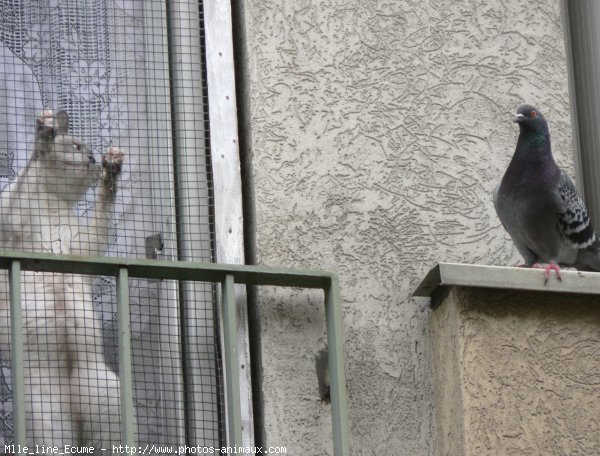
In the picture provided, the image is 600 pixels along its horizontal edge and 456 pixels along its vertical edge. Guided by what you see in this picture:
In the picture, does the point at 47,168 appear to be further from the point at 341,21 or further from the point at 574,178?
the point at 574,178

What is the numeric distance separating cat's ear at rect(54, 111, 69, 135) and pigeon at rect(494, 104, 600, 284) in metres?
1.87

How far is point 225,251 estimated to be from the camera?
23.6 feet

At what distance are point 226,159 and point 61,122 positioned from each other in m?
0.72

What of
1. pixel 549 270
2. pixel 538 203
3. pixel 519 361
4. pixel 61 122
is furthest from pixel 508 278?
pixel 61 122

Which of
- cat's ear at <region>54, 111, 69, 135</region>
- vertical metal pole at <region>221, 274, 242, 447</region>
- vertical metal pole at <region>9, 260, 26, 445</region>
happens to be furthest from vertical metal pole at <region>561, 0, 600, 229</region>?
vertical metal pole at <region>9, 260, 26, 445</region>

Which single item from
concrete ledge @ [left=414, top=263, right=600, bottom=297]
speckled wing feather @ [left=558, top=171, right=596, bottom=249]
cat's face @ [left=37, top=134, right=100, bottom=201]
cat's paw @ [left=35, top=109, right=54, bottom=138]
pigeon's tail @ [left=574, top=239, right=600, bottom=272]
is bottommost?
concrete ledge @ [left=414, top=263, right=600, bottom=297]

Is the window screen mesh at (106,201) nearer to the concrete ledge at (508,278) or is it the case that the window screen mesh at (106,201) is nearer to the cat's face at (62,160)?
the cat's face at (62,160)

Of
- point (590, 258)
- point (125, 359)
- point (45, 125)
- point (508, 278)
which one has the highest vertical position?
point (45, 125)

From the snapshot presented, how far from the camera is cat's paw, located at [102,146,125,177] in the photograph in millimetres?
7348

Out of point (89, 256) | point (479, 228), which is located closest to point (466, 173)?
point (479, 228)

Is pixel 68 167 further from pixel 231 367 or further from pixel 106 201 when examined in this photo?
pixel 231 367

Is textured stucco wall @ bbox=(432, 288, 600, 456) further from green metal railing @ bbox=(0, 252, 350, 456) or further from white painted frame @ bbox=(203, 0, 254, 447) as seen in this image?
white painted frame @ bbox=(203, 0, 254, 447)

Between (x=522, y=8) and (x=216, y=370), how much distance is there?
86.9 inches

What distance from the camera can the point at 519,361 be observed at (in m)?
6.87
